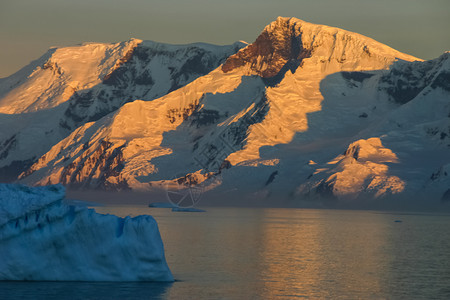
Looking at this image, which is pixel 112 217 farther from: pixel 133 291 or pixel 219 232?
pixel 219 232

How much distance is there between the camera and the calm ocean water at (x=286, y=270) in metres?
75.1

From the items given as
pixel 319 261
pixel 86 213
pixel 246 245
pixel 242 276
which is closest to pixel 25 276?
pixel 86 213

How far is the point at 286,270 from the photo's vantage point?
9619 centimetres

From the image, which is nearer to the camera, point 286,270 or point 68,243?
point 68,243

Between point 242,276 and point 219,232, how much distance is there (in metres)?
68.9

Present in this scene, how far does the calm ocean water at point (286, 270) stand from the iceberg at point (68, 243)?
3.89 feet

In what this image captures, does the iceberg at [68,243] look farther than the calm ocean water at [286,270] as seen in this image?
No

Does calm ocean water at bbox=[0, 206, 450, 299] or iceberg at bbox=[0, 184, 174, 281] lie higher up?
iceberg at bbox=[0, 184, 174, 281]

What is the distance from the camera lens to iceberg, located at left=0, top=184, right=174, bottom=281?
74500 millimetres

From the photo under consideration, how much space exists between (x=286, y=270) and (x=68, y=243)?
28965 mm

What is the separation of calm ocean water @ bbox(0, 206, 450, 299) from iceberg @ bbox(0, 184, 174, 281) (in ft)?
3.89

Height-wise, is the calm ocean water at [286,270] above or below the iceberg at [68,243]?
below

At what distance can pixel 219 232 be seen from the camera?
158 meters

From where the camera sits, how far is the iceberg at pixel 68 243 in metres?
74.5
